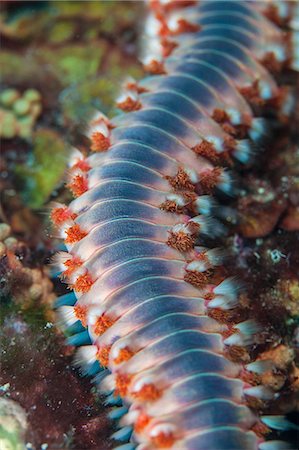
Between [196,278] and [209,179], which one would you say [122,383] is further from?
[209,179]

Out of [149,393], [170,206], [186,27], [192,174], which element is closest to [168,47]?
[186,27]

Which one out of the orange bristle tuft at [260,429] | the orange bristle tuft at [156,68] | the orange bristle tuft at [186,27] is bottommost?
the orange bristle tuft at [260,429]

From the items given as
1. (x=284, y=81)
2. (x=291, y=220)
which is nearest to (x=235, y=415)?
(x=291, y=220)

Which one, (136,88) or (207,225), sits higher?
(136,88)

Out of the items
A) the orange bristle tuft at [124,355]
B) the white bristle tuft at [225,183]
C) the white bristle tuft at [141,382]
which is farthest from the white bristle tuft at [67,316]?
the white bristle tuft at [225,183]

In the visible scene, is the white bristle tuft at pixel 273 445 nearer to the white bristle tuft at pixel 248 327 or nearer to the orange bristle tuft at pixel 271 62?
the white bristle tuft at pixel 248 327

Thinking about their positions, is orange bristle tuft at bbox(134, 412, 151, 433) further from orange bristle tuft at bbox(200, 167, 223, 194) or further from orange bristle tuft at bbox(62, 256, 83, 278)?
orange bristle tuft at bbox(200, 167, 223, 194)

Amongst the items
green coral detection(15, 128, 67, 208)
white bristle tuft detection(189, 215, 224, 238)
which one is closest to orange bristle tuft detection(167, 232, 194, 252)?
white bristle tuft detection(189, 215, 224, 238)
